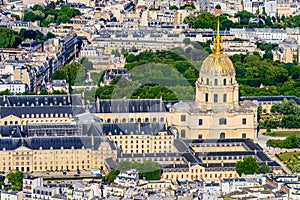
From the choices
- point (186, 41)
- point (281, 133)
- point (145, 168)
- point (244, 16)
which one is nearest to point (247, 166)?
point (145, 168)

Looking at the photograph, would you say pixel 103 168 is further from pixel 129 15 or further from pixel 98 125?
pixel 129 15

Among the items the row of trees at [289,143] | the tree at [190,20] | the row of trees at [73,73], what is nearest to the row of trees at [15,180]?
the row of trees at [289,143]

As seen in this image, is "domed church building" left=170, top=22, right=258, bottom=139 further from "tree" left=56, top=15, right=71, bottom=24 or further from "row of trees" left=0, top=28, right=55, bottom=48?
"tree" left=56, top=15, right=71, bottom=24

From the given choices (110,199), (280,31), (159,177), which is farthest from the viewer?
(280,31)

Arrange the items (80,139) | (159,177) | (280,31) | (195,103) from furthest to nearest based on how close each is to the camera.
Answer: (280,31)
(195,103)
(80,139)
(159,177)

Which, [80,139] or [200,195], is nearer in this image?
[200,195]

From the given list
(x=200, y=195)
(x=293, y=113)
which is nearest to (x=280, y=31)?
(x=293, y=113)

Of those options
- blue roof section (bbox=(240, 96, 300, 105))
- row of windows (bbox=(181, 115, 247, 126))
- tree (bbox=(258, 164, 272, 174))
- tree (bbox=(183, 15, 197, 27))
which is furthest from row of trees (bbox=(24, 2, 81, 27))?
tree (bbox=(258, 164, 272, 174))
